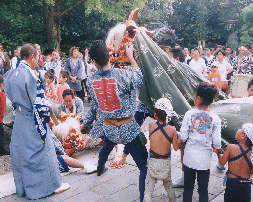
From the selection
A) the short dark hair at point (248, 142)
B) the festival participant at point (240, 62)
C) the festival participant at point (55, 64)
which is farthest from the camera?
the festival participant at point (240, 62)

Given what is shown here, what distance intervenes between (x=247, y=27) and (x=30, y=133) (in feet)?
73.2

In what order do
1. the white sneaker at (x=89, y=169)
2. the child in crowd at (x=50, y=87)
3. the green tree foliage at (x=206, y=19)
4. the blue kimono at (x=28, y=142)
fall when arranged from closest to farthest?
the blue kimono at (x=28, y=142) < the white sneaker at (x=89, y=169) < the child in crowd at (x=50, y=87) < the green tree foliage at (x=206, y=19)

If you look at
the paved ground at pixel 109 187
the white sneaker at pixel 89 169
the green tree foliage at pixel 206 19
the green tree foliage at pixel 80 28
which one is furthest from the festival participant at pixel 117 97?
the green tree foliage at pixel 206 19

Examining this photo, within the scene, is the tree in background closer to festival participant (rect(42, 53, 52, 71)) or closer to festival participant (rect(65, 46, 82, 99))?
festival participant (rect(42, 53, 52, 71))

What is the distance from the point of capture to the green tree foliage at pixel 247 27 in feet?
66.4

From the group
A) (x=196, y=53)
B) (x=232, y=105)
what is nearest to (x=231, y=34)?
(x=196, y=53)

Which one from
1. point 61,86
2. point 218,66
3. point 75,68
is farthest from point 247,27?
point 61,86

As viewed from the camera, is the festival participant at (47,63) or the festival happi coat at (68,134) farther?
the festival participant at (47,63)

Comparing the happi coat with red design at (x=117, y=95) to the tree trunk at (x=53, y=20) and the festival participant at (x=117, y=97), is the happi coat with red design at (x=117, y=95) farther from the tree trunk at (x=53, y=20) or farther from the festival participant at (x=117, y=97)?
the tree trunk at (x=53, y=20)

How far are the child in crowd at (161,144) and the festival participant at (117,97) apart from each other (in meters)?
0.15

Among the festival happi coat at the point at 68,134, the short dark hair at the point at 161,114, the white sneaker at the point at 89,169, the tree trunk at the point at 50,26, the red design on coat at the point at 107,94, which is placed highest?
the tree trunk at the point at 50,26

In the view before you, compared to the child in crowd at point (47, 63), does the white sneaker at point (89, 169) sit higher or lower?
lower

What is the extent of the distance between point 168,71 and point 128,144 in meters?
0.97

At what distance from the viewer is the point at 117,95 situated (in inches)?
99.3
